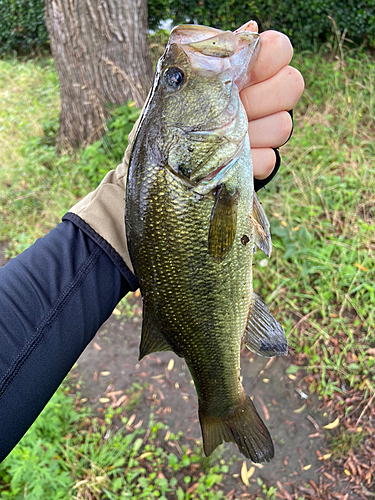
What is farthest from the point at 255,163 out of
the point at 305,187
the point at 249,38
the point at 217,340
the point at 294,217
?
the point at 305,187

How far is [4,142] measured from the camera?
5.88m

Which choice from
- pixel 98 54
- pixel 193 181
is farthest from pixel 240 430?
pixel 98 54

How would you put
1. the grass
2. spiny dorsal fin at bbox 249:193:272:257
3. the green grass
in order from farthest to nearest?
the green grass → the grass → spiny dorsal fin at bbox 249:193:272:257

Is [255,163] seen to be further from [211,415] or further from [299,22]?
[299,22]

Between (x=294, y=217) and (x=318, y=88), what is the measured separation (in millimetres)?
2555

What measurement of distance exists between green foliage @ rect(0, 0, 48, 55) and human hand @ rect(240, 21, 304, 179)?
32.4ft

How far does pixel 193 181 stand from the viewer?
1331 millimetres

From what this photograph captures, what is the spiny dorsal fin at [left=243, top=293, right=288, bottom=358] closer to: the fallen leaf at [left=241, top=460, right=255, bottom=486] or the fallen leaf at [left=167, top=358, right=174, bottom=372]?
the fallen leaf at [left=241, top=460, right=255, bottom=486]

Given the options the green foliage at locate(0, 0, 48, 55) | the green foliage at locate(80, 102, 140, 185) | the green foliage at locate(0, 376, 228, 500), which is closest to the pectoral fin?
the green foliage at locate(0, 376, 228, 500)

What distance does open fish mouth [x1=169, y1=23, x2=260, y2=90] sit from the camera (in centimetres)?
125

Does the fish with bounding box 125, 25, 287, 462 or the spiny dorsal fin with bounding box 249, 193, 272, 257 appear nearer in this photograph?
the fish with bounding box 125, 25, 287, 462

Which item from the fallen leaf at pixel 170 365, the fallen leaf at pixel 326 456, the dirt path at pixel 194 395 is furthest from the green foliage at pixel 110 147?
the fallen leaf at pixel 326 456

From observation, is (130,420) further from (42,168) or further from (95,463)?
(42,168)

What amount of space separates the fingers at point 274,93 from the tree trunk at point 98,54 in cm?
333
